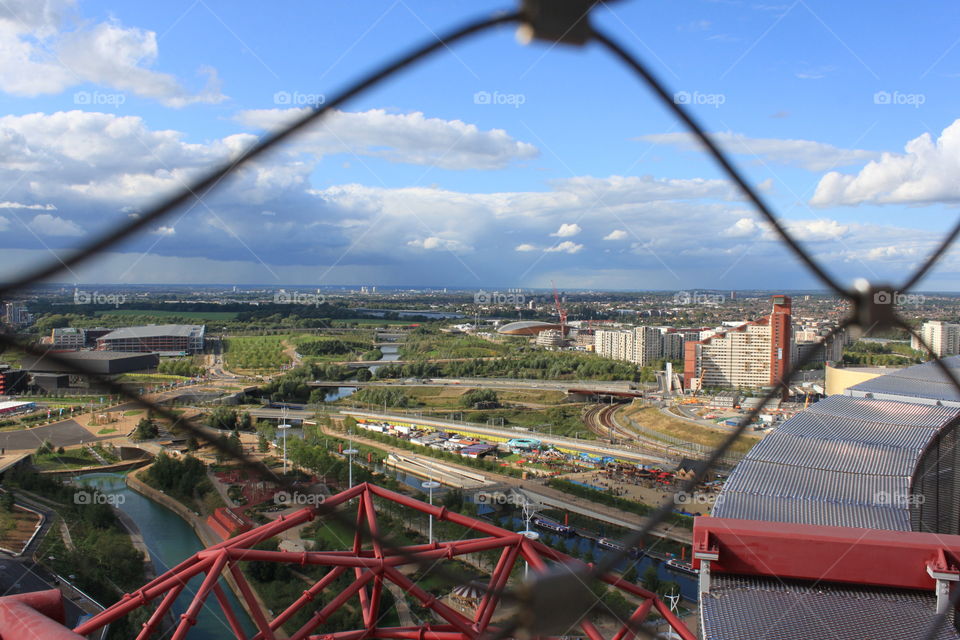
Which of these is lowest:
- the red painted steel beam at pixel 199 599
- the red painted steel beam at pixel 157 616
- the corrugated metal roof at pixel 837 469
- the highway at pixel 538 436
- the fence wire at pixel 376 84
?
the highway at pixel 538 436

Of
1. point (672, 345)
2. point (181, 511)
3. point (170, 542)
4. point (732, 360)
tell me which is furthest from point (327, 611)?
point (672, 345)

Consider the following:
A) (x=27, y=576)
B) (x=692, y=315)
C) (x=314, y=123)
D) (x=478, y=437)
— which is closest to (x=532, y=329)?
(x=692, y=315)

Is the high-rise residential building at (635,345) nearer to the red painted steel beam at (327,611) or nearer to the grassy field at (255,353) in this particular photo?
the grassy field at (255,353)

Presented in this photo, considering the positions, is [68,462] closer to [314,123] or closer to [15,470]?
[15,470]

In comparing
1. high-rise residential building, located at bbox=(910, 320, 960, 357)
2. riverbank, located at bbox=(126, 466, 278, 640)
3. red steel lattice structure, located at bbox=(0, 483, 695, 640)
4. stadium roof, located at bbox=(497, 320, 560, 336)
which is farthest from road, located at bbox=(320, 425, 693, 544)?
stadium roof, located at bbox=(497, 320, 560, 336)

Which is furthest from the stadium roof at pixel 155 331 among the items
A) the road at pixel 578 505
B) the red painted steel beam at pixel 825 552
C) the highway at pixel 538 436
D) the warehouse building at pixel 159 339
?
the red painted steel beam at pixel 825 552
